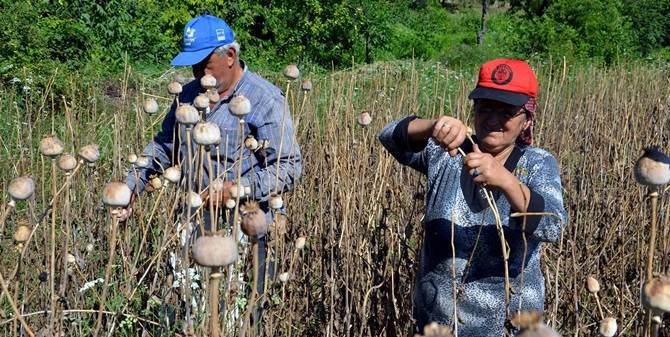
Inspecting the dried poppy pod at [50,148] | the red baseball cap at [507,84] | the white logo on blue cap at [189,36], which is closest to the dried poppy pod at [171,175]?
the dried poppy pod at [50,148]

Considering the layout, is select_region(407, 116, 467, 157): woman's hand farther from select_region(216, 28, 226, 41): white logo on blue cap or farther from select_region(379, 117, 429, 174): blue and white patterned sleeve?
select_region(216, 28, 226, 41): white logo on blue cap

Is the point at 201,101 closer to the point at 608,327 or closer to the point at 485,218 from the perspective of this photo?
the point at 485,218

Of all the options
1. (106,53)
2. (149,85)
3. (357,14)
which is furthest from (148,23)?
(357,14)

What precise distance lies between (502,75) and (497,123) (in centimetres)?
11

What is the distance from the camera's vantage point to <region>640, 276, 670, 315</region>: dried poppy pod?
2.98ft

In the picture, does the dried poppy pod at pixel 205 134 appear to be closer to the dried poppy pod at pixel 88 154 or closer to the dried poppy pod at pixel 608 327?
the dried poppy pod at pixel 88 154

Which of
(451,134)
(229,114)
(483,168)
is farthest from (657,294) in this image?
(229,114)

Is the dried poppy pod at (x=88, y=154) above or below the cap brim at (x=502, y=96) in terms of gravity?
below

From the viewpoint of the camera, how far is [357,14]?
38.5 ft

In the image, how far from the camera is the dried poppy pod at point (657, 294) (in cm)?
91

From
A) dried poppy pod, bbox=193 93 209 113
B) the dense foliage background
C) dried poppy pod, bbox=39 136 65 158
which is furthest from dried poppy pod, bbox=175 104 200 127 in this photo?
the dense foliage background

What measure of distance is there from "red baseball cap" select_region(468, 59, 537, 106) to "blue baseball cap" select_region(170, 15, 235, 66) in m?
1.05

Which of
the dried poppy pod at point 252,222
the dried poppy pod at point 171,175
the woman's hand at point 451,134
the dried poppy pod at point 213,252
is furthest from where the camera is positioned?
the dried poppy pod at point 171,175

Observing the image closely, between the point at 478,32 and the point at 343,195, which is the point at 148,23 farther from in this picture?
the point at 478,32
